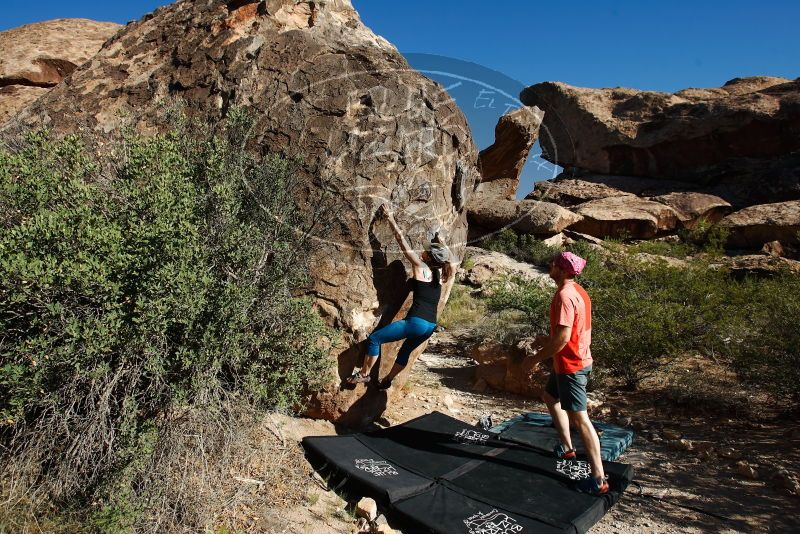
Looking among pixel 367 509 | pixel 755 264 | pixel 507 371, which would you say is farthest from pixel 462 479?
pixel 755 264

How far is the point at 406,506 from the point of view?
10.9 ft

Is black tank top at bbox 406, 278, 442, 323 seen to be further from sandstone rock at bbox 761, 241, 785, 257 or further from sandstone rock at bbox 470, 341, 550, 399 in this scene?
sandstone rock at bbox 761, 241, 785, 257

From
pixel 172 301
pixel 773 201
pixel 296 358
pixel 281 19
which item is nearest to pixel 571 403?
pixel 296 358

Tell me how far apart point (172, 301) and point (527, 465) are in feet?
8.89

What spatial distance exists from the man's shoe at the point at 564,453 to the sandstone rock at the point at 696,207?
643 inches

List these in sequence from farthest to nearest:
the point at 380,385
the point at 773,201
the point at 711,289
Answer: the point at 773,201 < the point at 711,289 < the point at 380,385

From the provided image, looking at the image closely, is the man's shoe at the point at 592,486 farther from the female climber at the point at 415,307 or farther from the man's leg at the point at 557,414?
the female climber at the point at 415,307

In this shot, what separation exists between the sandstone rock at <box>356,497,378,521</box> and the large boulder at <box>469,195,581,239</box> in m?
13.7

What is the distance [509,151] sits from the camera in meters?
16.6

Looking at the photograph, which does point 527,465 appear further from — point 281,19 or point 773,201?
point 773,201

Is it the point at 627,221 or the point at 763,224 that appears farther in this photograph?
the point at 627,221

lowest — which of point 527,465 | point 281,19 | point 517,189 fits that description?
point 527,465

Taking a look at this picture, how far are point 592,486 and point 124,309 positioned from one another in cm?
308

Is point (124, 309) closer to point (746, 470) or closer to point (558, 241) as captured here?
point (746, 470)
